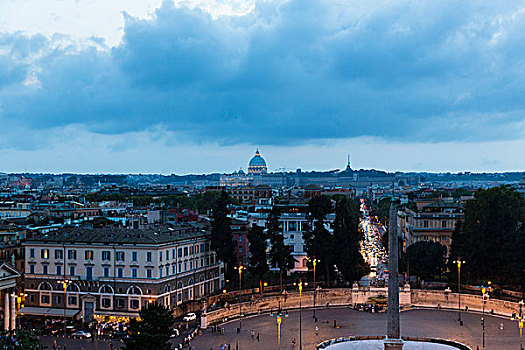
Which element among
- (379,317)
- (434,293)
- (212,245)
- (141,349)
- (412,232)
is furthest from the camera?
(412,232)

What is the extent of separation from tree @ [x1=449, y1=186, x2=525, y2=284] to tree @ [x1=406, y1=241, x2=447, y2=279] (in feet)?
5.83

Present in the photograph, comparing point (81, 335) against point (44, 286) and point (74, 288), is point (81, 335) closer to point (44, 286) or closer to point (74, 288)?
point (74, 288)

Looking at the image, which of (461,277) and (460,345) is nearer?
(460,345)

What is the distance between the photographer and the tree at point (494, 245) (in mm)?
66938

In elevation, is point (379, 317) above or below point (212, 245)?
below

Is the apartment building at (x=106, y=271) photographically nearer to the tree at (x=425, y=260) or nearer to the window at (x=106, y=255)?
the window at (x=106, y=255)

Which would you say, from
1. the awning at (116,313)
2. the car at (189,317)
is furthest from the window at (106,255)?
the car at (189,317)

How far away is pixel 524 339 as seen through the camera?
176ft

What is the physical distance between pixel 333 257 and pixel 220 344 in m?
24.3

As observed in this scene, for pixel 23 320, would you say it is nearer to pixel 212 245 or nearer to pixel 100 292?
pixel 100 292

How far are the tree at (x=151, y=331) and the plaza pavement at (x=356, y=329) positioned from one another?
10220 mm

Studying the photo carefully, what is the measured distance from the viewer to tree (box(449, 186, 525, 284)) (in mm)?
66938

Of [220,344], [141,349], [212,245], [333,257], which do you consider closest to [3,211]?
[212,245]

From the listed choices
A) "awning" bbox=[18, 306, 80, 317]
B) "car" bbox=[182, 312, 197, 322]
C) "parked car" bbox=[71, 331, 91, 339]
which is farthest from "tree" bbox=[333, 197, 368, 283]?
"parked car" bbox=[71, 331, 91, 339]
